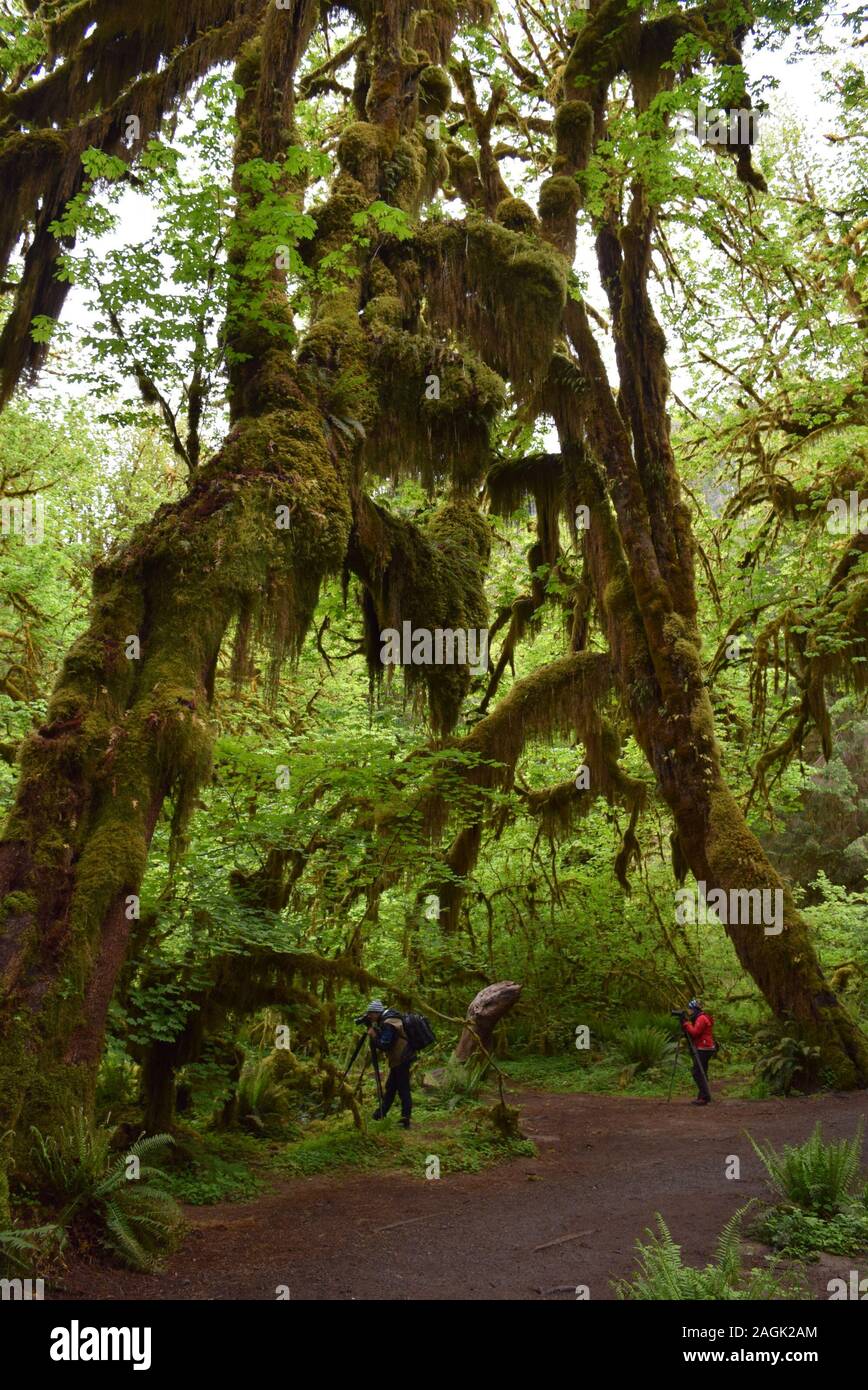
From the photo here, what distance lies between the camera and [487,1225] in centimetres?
686

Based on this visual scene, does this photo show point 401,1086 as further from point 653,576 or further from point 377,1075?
point 653,576

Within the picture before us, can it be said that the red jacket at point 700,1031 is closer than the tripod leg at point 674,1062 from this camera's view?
Yes

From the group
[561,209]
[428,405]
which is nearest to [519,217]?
[561,209]

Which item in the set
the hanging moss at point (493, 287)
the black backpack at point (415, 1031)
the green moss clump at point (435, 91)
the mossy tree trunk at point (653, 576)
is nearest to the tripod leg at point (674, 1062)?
the mossy tree trunk at point (653, 576)

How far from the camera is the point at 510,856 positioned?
1789cm

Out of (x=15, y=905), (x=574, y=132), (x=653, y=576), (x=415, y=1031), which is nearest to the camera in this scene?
(x=15, y=905)

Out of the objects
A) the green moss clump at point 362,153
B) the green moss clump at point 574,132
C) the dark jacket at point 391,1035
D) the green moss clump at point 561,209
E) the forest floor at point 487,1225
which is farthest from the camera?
the green moss clump at point 574,132

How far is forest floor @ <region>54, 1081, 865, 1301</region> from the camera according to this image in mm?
5410

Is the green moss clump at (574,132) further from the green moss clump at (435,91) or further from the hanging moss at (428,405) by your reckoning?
the hanging moss at (428,405)

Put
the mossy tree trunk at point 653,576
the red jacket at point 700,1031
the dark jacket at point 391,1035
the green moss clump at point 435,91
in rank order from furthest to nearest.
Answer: the green moss clump at point 435,91, the red jacket at point 700,1031, the mossy tree trunk at point 653,576, the dark jacket at point 391,1035

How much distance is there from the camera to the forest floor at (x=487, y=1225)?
17.7ft

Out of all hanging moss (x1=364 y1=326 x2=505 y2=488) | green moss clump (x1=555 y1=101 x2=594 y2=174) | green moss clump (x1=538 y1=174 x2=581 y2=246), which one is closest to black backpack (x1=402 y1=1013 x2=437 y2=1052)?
hanging moss (x1=364 y1=326 x2=505 y2=488)
